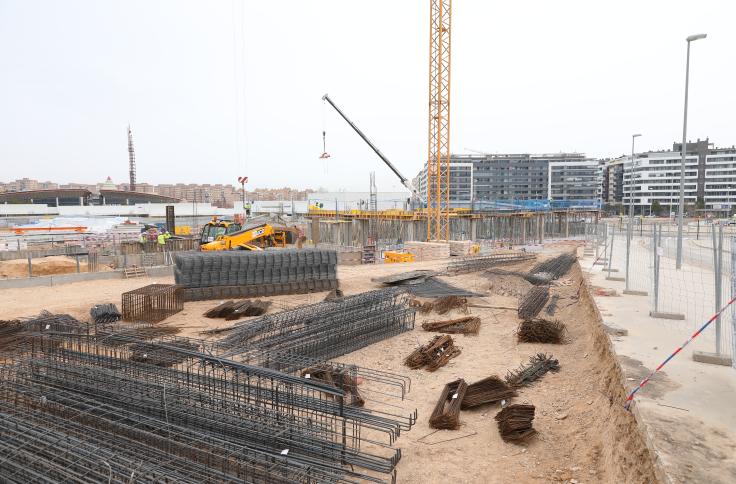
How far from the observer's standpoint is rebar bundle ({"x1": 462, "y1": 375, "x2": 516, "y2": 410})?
23.8ft

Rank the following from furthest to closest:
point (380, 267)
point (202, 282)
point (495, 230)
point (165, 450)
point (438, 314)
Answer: point (495, 230)
point (380, 267)
point (202, 282)
point (438, 314)
point (165, 450)

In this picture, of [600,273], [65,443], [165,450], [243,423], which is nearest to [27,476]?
[65,443]

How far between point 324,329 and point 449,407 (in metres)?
4.13

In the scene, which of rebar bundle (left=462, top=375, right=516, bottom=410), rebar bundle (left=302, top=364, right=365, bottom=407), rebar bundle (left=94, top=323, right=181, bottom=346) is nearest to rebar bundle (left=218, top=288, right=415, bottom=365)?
rebar bundle (left=302, top=364, right=365, bottom=407)

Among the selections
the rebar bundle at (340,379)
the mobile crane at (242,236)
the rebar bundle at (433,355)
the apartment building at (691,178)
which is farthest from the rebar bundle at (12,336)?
the apartment building at (691,178)

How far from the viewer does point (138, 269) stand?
65.7ft

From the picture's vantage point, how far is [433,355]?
9492 mm

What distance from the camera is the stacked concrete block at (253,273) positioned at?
15914 millimetres

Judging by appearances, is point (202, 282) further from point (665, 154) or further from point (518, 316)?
point (665, 154)

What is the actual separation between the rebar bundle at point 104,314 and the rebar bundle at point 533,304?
37.9 ft

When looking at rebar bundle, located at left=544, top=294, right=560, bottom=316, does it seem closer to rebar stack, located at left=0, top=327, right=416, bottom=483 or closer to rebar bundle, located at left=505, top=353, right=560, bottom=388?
rebar bundle, located at left=505, top=353, right=560, bottom=388

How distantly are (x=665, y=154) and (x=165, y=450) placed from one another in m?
118

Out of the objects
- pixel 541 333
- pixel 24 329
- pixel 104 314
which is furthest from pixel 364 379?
pixel 104 314

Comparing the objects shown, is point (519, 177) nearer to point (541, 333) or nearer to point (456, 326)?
point (456, 326)
